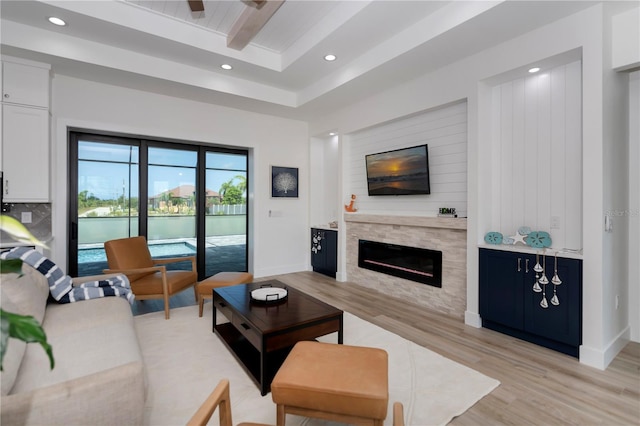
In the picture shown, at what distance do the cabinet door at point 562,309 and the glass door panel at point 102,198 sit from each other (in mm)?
5022

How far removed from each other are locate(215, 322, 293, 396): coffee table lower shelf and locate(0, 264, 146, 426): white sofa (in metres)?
0.80

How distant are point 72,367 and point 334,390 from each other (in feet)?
4.37

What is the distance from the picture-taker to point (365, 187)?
5121 millimetres

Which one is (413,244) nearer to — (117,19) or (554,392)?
(554,392)

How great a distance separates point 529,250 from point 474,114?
59.0 inches

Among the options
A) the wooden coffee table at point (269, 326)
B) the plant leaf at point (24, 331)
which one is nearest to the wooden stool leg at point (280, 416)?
the wooden coffee table at point (269, 326)

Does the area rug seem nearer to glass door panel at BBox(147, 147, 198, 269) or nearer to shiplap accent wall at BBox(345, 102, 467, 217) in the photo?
shiplap accent wall at BBox(345, 102, 467, 217)

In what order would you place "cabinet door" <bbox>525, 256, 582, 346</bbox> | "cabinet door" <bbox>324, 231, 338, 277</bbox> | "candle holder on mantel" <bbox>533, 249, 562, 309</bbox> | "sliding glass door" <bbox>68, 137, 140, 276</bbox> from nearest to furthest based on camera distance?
"cabinet door" <bbox>525, 256, 582, 346</bbox> → "candle holder on mantel" <bbox>533, 249, 562, 309</bbox> → "sliding glass door" <bbox>68, 137, 140, 276</bbox> → "cabinet door" <bbox>324, 231, 338, 277</bbox>

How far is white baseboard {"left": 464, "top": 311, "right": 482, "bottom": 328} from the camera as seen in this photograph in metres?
3.32

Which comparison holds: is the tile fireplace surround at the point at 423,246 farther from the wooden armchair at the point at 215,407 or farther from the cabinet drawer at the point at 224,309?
the wooden armchair at the point at 215,407

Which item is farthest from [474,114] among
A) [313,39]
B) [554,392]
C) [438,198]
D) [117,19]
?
[117,19]

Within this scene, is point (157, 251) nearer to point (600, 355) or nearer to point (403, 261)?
point (403, 261)

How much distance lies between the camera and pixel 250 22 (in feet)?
10.0

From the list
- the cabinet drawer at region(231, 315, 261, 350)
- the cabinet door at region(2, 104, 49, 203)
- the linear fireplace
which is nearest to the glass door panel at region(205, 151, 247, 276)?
the cabinet door at region(2, 104, 49, 203)
